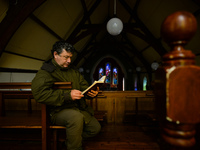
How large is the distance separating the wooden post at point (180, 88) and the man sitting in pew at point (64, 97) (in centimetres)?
86

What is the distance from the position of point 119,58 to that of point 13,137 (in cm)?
1108

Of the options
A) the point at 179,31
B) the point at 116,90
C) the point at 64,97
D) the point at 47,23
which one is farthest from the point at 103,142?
the point at 47,23

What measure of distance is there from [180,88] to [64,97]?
98 cm

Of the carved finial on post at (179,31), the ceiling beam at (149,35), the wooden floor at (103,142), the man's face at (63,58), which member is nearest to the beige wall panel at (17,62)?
the wooden floor at (103,142)

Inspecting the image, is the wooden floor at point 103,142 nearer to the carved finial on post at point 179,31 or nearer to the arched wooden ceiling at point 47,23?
the carved finial on post at point 179,31

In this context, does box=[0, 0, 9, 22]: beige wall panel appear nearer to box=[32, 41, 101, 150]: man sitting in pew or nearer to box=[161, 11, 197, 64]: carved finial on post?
box=[32, 41, 101, 150]: man sitting in pew

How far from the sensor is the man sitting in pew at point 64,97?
112 centimetres

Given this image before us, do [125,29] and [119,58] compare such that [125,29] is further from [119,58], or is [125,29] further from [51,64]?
[119,58]

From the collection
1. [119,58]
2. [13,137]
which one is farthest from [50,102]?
[119,58]

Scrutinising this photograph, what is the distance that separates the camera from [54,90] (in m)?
1.16

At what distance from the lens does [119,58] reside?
470 inches

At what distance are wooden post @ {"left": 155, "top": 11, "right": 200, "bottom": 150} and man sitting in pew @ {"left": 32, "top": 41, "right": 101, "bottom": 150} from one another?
2.82 ft

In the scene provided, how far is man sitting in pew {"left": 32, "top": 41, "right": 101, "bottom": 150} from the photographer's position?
1.12 metres

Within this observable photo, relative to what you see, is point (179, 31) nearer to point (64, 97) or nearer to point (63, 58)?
point (64, 97)
